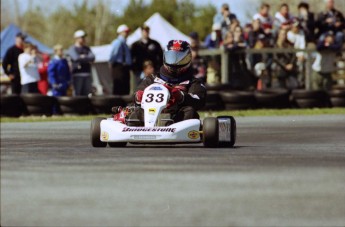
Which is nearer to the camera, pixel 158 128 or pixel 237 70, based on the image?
pixel 158 128

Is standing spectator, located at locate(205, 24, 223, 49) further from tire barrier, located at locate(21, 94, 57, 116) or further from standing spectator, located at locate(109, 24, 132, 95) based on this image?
tire barrier, located at locate(21, 94, 57, 116)

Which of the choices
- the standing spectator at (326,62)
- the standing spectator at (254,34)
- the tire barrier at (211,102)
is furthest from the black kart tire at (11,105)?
the standing spectator at (326,62)

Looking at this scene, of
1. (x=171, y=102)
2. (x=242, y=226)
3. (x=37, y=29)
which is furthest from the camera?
(x=37, y=29)

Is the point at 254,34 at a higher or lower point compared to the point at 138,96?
higher

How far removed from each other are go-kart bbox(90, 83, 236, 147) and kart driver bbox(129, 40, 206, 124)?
0.37 ft

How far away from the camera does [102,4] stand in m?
79.9

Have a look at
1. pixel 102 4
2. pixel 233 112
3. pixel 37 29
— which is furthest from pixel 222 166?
pixel 37 29

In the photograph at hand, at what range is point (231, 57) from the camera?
73.9ft

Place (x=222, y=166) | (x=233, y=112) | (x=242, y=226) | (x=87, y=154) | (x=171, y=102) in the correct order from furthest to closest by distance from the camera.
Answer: (x=233, y=112) < (x=171, y=102) < (x=87, y=154) < (x=222, y=166) < (x=242, y=226)

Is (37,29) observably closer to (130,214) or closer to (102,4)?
(102,4)

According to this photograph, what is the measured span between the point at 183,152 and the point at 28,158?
64.3 inches

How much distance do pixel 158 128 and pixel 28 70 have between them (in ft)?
32.4

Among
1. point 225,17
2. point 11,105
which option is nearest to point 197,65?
point 225,17

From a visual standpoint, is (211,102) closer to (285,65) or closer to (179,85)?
(285,65)
